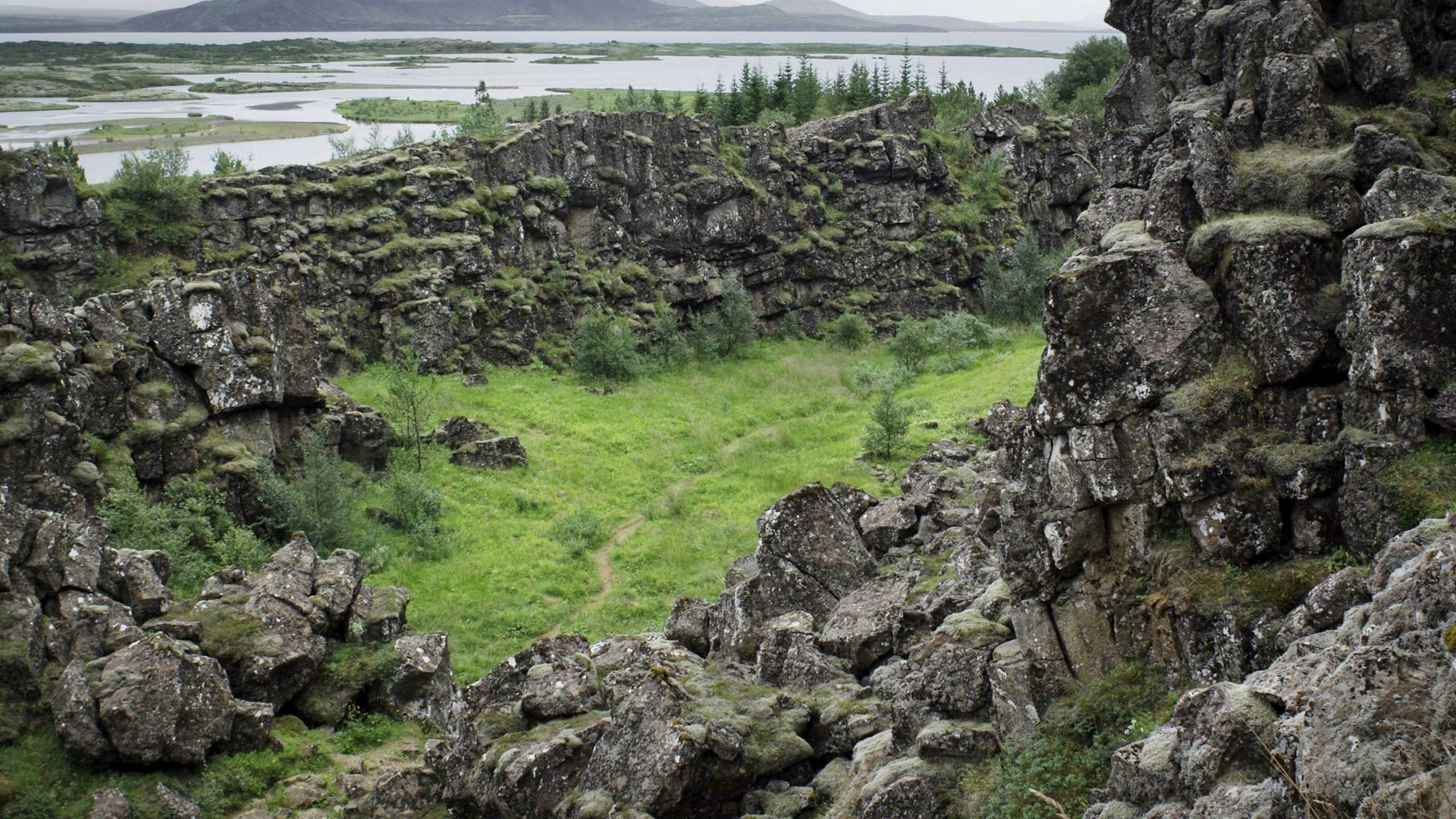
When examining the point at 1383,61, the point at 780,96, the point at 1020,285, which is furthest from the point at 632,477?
the point at 780,96

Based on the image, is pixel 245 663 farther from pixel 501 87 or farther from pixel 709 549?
pixel 501 87

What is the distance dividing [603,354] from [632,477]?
1355 cm

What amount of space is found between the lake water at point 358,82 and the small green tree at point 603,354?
54.6 ft

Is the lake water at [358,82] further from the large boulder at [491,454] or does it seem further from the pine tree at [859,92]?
the large boulder at [491,454]

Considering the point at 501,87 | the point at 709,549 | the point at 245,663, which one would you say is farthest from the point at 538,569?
the point at 501,87

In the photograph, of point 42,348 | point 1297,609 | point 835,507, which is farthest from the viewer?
point 42,348

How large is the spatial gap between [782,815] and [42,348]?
894 inches

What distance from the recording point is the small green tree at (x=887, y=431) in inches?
1550

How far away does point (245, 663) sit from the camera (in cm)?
2288

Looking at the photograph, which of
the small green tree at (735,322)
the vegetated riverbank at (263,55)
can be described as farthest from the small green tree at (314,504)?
the vegetated riverbank at (263,55)

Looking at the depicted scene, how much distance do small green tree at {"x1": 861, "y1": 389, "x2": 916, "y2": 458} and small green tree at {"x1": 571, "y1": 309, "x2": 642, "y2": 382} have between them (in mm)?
17913

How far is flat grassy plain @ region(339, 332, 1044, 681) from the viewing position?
31.3 metres

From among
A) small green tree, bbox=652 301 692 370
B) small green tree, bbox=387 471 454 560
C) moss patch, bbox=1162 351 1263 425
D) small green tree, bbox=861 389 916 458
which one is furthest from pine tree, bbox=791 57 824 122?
moss patch, bbox=1162 351 1263 425

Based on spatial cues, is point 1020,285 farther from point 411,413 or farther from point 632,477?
point 411,413
